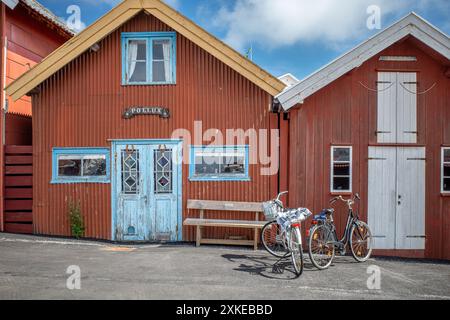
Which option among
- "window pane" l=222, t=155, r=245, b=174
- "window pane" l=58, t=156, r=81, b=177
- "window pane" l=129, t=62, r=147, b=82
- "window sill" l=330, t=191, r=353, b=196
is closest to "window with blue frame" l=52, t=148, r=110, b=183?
"window pane" l=58, t=156, r=81, b=177

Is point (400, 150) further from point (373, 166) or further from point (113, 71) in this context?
point (113, 71)

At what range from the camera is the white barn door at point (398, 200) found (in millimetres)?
9227

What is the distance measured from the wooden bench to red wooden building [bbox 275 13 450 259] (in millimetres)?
1084

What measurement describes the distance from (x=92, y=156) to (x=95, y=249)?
2.58 metres

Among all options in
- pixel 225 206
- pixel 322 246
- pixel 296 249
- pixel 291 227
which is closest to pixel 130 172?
pixel 225 206

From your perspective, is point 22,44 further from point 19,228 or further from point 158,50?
point 19,228

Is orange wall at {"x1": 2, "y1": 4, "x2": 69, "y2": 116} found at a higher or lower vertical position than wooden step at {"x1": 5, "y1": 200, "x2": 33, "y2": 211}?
higher

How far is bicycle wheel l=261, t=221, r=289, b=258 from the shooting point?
8.00 meters

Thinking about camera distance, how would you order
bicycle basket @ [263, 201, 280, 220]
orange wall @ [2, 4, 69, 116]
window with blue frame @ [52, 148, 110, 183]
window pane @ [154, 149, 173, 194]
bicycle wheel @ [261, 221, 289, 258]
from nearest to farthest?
1. bicycle basket @ [263, 201, 280, 220]
2. bicycle wheel @ [261, 221, 289, 258]
3. window pane @ [154, 149, 173, 194]
4. window with blue frame @ [52, 148, 110, 183]
5. orange wall @ [2, 4, 69, 116]

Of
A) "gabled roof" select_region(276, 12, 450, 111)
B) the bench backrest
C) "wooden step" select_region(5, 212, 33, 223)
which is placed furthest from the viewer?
"wooden step" select_region(5, 212, 33, 223)

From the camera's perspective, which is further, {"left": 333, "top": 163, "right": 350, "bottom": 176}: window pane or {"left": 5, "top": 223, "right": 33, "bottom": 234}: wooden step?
{"left": 5, "top": 223, "right": 33, "bottom": 234}: wooden step

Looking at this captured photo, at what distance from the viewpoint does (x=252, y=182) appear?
9.56m

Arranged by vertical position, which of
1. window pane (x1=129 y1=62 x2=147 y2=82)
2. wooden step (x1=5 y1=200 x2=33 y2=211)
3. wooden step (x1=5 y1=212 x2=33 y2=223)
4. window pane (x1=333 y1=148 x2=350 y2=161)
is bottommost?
wooden step (x1=5 y1=212 x2=33 y2=223)

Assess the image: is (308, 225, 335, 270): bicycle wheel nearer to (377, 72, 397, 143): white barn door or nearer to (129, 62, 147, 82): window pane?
(377, 72, 397, 143): white barn door
